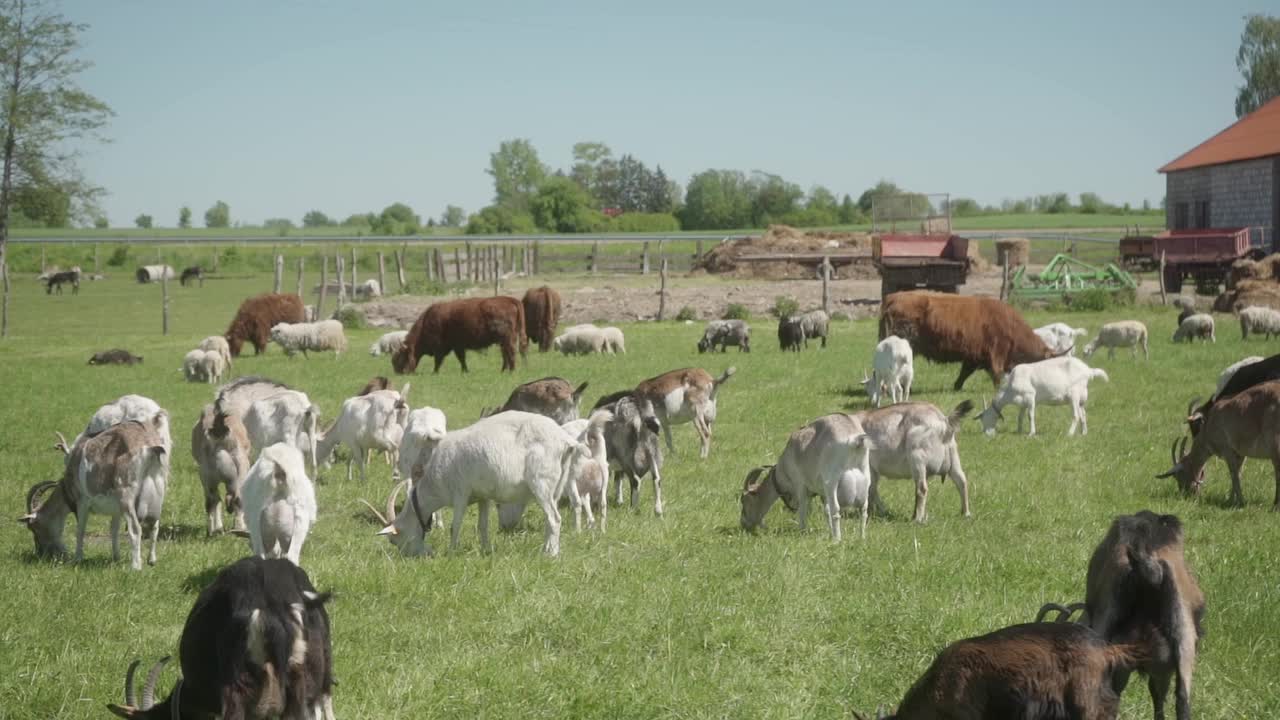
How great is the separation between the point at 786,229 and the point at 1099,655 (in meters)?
51.3

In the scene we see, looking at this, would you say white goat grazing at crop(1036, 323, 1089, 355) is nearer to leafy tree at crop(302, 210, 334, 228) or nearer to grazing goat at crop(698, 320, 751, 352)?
grazing goat at crop(698, 320, 751, 352)

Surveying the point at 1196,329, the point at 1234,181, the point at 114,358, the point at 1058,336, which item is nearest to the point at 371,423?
the point at 1058,336

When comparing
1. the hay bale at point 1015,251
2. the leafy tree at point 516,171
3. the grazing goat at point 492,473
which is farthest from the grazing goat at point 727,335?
the leafy tree at point 516,171

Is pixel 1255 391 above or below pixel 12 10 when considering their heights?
below

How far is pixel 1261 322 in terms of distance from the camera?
2423 cm

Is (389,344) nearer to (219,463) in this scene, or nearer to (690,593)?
(219,463)

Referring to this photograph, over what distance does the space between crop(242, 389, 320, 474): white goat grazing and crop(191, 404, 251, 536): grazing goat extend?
1310mm

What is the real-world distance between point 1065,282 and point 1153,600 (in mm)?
29413

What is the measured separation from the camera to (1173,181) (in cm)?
5381

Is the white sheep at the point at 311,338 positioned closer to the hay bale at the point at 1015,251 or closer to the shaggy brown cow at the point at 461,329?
the shaggy brown cow at the point at 461,329

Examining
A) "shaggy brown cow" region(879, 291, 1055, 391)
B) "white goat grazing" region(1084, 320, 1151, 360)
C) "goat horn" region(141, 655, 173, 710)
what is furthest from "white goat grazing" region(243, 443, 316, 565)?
"white goat grazing" region(1084, 320, 1151, 360)

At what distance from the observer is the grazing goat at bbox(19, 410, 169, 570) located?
940 centimetres

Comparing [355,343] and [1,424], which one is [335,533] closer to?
[1,424]

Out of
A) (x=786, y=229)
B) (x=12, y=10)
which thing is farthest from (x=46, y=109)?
(x=786, y=229)
